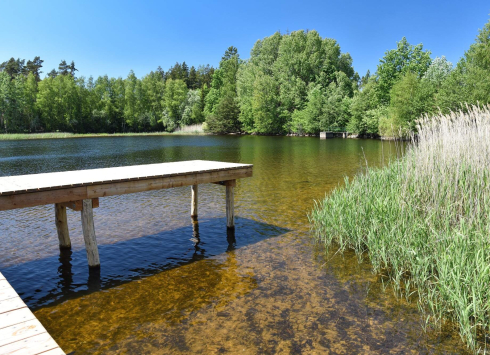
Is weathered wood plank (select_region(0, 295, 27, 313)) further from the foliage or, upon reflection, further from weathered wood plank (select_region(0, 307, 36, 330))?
the foliage

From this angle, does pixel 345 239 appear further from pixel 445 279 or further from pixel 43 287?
pixel 43 287

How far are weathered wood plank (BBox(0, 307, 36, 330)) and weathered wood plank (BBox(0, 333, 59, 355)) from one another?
33 centimetres

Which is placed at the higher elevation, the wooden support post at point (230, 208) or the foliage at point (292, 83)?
the foliage at point (292, 83)

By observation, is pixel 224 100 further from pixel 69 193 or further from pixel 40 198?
pixel 40 198

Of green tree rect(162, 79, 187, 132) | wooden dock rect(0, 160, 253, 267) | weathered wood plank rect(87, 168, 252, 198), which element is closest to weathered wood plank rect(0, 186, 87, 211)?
wooden dock rect(0, 160, 253, 267)

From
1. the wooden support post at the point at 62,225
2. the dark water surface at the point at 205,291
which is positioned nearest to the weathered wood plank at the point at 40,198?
the wooden support post at the point at 62,225

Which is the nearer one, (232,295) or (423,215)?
(232,295)

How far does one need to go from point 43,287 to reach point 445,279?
17.5 ft

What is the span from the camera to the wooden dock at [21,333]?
2.37 metres

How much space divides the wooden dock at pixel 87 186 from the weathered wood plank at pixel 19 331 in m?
2.63

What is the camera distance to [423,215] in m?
5.77

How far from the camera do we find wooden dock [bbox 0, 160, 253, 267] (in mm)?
4996

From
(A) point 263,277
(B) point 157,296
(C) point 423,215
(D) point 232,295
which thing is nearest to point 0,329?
(B) point 157,296

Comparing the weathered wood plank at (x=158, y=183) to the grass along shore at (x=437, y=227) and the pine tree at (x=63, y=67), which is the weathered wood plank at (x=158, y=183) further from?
the pine tree at (x=63, y=67)
